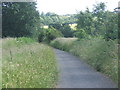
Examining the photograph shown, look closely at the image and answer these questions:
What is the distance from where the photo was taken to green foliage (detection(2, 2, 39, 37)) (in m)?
41.3

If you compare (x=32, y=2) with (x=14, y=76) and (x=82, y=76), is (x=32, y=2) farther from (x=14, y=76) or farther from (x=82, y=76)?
(x=14, y=76)

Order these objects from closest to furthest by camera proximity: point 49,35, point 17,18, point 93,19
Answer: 1. point 93,19
2. point 17,18
3. point 49,35

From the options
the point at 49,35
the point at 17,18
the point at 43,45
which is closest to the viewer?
the point at 43,45

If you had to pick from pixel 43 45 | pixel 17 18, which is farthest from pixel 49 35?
pixel 43 45

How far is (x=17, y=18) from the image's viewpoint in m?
41.6

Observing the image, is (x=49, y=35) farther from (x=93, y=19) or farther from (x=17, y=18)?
(x=93, y=19)

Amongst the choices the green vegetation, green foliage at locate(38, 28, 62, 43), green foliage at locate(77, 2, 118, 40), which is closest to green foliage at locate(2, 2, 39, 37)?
the green vegetation

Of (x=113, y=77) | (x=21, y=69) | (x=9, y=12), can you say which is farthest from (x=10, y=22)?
(x=21, y=69)

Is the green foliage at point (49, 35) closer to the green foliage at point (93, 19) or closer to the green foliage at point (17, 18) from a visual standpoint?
the green foliage at point (17, 18)

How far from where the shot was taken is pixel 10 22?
41688 millimetres

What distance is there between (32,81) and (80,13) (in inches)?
1260


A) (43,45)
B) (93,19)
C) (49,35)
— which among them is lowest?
(49,35)

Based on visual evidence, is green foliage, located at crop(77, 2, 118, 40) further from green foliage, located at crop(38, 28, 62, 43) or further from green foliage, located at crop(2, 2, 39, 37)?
green foliage, located at crop(38, 28, 62, 43)

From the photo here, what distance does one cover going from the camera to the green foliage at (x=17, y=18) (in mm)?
41312
